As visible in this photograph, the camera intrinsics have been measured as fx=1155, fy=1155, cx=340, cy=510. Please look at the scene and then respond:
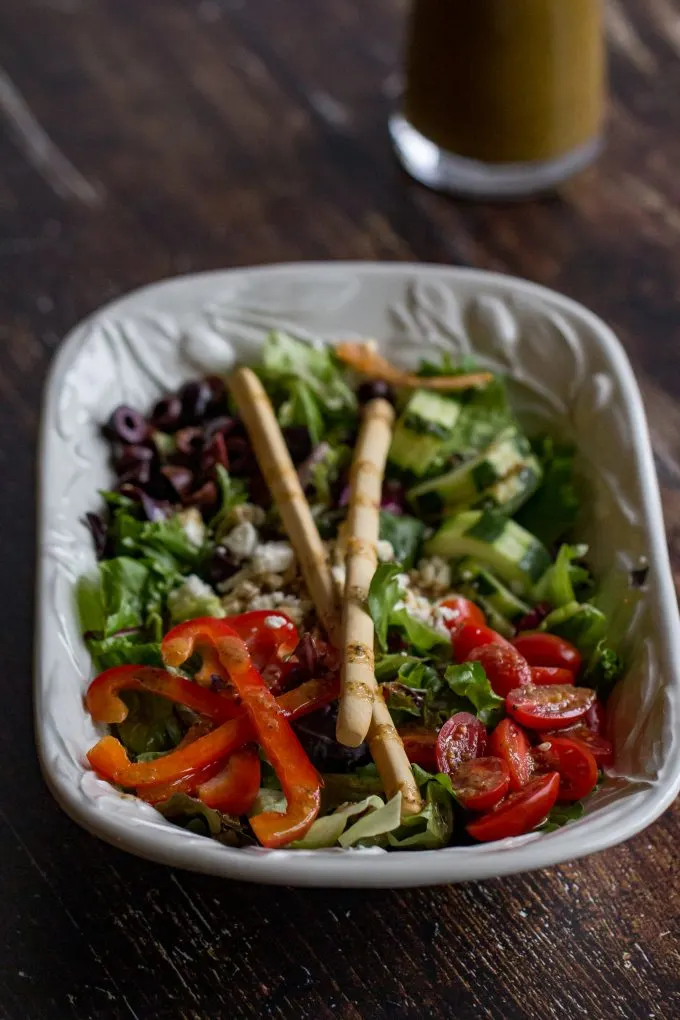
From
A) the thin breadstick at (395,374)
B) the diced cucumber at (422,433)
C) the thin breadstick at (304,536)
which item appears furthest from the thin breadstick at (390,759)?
the thin breadstick at (395,374)

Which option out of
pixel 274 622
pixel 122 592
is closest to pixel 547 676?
pixel 274 622

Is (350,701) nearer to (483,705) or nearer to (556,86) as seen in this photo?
(483,705)

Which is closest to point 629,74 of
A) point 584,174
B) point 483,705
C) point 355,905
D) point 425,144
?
point 584,174

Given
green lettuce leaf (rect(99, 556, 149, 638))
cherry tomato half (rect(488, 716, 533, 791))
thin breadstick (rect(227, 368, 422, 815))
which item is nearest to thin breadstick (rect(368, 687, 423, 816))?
thin breadstick (rect(227, 368, 422, 815))

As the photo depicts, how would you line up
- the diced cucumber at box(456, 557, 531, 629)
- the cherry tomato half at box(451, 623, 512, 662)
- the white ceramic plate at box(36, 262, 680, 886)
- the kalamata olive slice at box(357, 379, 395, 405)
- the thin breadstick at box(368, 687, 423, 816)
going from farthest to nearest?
the kalamata olive slice at box(357, 379, 395, 405), the diced cucumber at box(456, 557, 531, 629), the cherry tomato half at box(451, 623, 512, 662), the thin breadstick at box(368, 687, 423, 816), the white ceramic plate at box(36, 262, 680, 886)

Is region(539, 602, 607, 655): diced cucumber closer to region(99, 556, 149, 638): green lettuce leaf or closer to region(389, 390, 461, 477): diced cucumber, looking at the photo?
region(389, 390, 461, 477): diced cucumber
